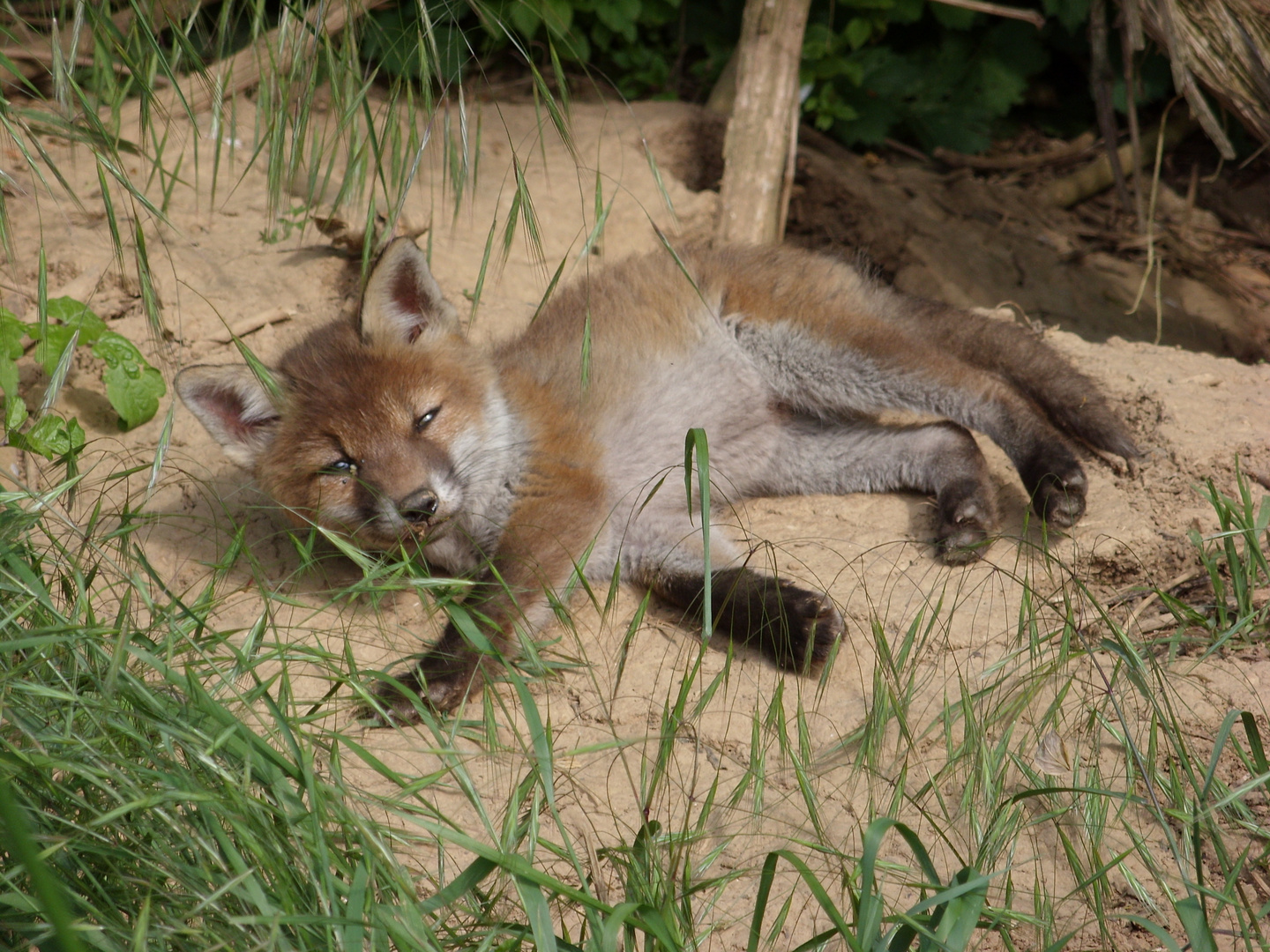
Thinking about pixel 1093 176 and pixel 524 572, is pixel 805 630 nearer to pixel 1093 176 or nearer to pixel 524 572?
pixel 524 572

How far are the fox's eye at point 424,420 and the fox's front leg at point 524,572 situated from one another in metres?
0.33

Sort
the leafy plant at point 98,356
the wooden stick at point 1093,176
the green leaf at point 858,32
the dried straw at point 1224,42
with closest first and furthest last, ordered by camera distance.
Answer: the leafy plant at point 98,356
the dried straw at point 1224,42
the green leaf at point 858,32
the wooden stick at point 1093,176

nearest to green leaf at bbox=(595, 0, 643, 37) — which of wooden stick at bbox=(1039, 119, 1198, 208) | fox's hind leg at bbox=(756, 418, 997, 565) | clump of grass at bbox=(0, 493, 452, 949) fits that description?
wooden stick at bbox=(1039, 119, 1198, 208)

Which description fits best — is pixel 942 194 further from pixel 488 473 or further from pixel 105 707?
pixel 105 707

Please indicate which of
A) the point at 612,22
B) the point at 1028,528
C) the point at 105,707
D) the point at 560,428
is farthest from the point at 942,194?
the point at 105,707

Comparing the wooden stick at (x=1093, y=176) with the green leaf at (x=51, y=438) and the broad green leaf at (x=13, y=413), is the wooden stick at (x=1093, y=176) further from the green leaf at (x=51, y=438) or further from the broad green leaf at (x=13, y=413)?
the broad green leaf at (x=13, y=413)

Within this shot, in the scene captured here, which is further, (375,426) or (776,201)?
(776,201)

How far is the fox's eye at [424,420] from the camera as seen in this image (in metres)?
2.89

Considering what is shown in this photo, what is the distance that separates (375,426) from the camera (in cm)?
279

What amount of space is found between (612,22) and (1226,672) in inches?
189

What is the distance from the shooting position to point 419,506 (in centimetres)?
262

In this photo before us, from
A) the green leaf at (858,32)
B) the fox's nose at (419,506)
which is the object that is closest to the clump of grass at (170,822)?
the fox's nose at (419,506)

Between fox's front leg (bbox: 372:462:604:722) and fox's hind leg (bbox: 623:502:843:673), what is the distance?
0.26 m

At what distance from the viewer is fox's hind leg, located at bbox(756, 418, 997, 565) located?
328cm
